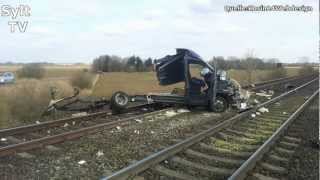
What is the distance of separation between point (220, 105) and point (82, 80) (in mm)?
10992

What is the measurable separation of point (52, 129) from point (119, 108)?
13.9ft

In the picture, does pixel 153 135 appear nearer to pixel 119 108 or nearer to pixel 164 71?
pixel 119 108

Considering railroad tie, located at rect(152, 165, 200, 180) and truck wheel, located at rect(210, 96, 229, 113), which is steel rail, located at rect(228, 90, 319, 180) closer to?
railroad tie, located at rect(152, 165, 200, 180)

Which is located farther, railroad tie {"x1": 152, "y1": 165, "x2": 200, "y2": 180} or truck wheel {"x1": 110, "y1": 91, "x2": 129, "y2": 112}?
truck wheel {"x1": 110, "y1": 91, "x2": 129, "y2": 112}

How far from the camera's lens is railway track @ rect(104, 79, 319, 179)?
25.1 ft

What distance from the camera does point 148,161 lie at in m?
8.01

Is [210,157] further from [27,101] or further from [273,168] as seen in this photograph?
[27,101]

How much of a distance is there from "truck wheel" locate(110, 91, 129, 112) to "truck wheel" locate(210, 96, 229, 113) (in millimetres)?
3242

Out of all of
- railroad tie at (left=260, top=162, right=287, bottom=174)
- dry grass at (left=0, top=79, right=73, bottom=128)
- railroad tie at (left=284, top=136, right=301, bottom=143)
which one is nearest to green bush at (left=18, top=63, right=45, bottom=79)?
dry grass at (left=0, top=79, right=73, bottom=128)

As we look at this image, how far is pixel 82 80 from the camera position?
25.9 meters

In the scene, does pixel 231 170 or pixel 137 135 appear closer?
pixel 231 170

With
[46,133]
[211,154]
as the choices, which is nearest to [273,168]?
[211,154]

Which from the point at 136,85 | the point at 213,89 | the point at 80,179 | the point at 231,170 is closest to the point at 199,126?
the point at 213,89

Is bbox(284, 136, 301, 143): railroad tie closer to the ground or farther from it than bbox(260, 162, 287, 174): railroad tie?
farther from it
